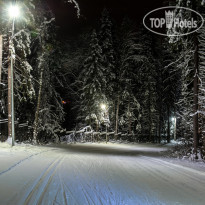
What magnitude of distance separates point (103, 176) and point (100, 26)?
3452 centimetres

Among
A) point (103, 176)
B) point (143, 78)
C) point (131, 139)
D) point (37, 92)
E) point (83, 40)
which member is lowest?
point (131, 139)

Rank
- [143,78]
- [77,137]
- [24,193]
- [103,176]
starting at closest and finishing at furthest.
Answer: [24,193]
[103,176]
[77,137]
[143,78]

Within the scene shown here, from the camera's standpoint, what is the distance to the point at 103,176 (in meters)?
8.92

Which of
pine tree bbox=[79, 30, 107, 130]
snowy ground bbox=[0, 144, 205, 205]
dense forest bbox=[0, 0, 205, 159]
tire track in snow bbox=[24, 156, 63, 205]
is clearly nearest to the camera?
tire track in snow bbox=[24, 156, 63, 205]

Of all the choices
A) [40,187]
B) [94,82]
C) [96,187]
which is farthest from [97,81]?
[40,187]

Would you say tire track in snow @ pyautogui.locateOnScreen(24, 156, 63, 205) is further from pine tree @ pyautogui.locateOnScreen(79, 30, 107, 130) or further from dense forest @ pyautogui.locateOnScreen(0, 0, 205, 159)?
pine tree @ pyautogui.locateOnScreen(79, 30, 107, 130)

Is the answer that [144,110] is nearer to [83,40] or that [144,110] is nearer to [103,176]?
[83,40]

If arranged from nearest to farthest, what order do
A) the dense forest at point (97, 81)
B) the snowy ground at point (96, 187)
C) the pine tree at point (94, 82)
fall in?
the snowy ground at point (96, 187)
the dense forest at point (97, 81)
the pine tree at point (94, 82)

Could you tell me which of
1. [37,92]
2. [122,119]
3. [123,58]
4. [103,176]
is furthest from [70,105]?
[103,176]

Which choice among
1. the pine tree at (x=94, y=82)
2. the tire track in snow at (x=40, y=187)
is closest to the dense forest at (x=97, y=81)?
the pine tree at (x=94, y=82)

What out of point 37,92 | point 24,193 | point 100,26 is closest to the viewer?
point 24,193

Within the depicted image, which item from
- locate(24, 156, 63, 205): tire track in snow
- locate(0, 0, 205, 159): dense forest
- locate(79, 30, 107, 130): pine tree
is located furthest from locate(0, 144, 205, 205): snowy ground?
locate(79, 30, 107, 130): pine tree

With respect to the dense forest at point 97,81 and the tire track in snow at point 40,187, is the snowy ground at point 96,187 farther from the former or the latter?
the dense forest at point 97,81

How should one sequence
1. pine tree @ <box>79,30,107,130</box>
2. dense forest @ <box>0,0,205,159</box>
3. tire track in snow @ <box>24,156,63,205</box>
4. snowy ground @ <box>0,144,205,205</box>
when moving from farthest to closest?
pine tree @ <box>79,30,107,130</box> → dense forest @ <box>0,0,205,159</box> → snowy ground @ <box>0,144,205,205</box> → tire track in snow @ <box>24,156,63,205</box>
